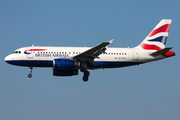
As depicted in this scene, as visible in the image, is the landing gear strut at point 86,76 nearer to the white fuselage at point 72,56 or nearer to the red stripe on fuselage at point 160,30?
the white fuselage at point 72,56

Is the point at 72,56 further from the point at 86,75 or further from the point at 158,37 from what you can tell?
the point at 158,37

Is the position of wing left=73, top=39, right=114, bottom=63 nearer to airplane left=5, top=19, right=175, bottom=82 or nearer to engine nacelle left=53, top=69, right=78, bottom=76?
airplane left=5, top=19, right=175, bottom=82

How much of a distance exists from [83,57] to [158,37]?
11319 mm

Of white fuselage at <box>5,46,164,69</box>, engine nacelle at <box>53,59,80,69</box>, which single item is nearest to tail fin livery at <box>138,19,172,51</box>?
white fuselage at <box>5,46,164,69</box>

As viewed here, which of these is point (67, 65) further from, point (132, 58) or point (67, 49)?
point (132, 58)

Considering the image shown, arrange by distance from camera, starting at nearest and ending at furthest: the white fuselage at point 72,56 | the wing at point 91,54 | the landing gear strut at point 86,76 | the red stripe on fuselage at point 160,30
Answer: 1. the wing at point 91,54
2. the white fuselage at point 72,56
3. the landing gear strut at point 86,76
4. the red stripe on fuselage at point 160,30

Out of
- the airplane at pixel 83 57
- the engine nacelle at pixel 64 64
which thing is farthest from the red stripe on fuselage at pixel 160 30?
the engine nacelle at pixel 64 64

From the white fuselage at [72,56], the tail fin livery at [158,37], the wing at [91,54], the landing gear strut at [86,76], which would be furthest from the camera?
the tail fin livery at [158,37]

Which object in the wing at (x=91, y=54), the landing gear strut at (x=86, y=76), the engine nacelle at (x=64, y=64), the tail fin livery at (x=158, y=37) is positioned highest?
the tail fin livery at (x=158, y=37)

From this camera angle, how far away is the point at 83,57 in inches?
1706

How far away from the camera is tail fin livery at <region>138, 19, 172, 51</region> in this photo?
47.2m

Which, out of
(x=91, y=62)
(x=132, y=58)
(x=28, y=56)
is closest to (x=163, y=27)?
(x=132, y=58)

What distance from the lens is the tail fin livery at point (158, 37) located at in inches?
1860

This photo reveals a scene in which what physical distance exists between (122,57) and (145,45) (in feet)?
13.3
